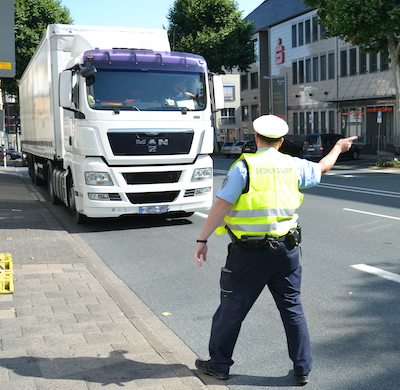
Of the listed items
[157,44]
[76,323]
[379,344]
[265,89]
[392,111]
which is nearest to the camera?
[379,344]

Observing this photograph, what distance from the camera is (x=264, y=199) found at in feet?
11.8

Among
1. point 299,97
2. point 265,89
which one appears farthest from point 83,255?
point 265,89

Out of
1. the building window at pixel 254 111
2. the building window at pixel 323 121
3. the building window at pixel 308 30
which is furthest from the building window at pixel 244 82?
the building window at pixel 323 121

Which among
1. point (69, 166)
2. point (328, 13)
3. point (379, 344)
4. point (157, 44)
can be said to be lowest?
point (379, 344)

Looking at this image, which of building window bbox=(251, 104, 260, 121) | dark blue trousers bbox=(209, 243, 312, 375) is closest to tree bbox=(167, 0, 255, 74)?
building window bbox=(251, 104, 260, 121)

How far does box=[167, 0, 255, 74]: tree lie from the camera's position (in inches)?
1790

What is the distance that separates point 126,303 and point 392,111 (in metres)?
34.8

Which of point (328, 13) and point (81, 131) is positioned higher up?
point (328, 13)

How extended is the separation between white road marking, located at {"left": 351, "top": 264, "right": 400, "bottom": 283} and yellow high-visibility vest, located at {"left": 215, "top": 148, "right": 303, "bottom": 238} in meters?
3.10

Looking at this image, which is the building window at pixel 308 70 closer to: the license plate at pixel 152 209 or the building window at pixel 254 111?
the building window at pixel 254 111

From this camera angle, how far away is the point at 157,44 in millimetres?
10914

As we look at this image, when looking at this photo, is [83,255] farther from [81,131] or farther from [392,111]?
[392,111]

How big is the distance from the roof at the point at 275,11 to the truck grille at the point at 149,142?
133 feet

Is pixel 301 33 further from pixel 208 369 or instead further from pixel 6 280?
pixel 208 369
